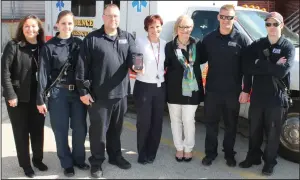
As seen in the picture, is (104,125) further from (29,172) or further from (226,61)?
(226,61)

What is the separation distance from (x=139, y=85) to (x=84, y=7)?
10.2ft

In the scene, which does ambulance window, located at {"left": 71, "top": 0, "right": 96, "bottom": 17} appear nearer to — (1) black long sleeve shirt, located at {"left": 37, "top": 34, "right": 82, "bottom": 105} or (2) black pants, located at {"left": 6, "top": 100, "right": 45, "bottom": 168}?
(1) black long sleeve shirt, located at {"left": 37, "top": 34, "right": 82, "bottom": 105}

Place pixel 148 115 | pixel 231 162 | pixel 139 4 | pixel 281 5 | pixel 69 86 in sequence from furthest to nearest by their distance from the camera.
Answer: pixel 281 5 < pixel 139 4 < pixel 231 162 < pixel 148 115 < pixel 69 86

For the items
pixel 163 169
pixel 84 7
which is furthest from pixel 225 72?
pixel 84 7

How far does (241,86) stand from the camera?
420 cm

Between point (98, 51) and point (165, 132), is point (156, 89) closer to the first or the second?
point (98, 51)

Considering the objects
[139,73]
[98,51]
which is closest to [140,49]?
[139,73]

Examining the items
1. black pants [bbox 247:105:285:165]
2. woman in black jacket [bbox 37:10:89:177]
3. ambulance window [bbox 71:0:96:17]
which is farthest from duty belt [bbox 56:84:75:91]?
ambulance window [bbox 71:0:96:17]

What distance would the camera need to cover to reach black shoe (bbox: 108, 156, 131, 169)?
4262mm

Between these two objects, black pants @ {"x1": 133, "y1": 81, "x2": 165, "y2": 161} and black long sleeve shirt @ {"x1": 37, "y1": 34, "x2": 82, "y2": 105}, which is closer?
black long sleeve shirt @ {"x1": 37, "y1": 34, "x2": 82, "y2": 105}

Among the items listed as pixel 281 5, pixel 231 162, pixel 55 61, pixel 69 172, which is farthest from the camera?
pixel 281 5

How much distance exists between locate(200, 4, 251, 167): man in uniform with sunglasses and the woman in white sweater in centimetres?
52

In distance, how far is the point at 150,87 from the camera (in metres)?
4.18

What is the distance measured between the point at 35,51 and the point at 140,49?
3.59 feet
